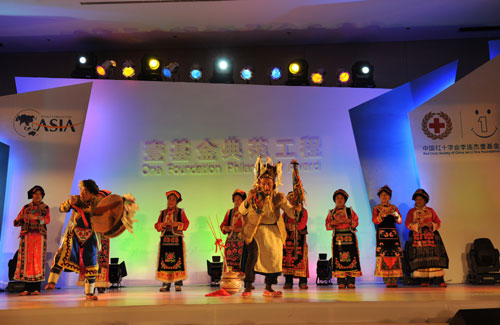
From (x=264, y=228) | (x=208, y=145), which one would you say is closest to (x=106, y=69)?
(x=208, y=145)

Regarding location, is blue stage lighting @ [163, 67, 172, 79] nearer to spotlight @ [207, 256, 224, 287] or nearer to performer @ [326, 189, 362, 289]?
spotlight @ [207, 256, 224, 287]

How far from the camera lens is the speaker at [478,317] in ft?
12.2

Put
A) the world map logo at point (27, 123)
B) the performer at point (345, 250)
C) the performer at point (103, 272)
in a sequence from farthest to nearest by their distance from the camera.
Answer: the world map logo at point (27, 123) → the performer at point (345, 250) → the performer at point (103, 272)

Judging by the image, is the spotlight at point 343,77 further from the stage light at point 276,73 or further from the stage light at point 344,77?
the stage light at point 276,73

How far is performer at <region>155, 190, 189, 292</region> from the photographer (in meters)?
6.21

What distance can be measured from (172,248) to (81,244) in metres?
1.52

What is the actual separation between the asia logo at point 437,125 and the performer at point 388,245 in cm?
138

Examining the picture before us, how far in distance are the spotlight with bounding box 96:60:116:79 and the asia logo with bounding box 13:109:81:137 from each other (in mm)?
909

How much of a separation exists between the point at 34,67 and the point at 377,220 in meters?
6.18

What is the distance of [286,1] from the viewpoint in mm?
7105

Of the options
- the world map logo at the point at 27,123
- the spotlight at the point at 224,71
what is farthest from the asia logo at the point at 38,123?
the spotlight at the point at 224,71

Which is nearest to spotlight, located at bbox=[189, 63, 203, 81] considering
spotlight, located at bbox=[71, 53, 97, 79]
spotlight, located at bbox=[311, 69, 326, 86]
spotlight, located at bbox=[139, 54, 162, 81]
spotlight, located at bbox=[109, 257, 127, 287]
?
spotlight, located at bbox=[139, 54, 162, 81]

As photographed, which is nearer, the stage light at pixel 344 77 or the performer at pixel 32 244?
the performer at pixel 32 244

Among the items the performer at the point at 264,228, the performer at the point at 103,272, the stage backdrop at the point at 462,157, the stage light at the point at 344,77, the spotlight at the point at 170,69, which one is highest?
the spotlight at the point at 170,69
